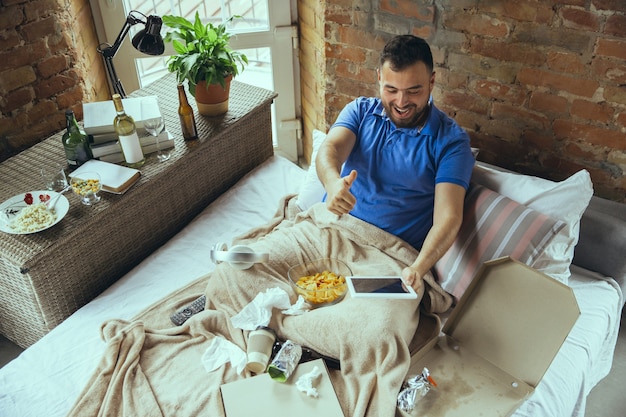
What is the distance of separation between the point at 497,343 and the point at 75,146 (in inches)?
59.7

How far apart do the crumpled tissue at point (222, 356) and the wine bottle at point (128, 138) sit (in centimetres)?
75

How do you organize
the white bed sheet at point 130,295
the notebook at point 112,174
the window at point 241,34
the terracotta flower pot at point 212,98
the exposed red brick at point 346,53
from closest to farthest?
the white bed sheet at point 130,295, the notebook at point 112,174, the terracotta flower pot at point 212,98, the exposed red brick at point 346,53, the window at point 241,34

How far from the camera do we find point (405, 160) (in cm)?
168

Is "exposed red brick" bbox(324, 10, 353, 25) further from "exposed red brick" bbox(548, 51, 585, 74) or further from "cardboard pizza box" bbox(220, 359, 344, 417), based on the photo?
"cardboard pizza box" bbox(220, 359, 344, 417)

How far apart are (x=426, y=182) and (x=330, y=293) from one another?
1.55 feet

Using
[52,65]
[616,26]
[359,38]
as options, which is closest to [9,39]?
[52,65]

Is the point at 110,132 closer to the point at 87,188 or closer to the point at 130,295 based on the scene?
the point at 87,188

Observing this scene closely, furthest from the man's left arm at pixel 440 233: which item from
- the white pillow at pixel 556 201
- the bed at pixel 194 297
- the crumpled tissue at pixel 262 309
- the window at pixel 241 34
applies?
the window at pixel 241 34

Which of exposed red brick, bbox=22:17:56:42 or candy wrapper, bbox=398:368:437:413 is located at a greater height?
exposed red brick, bbox=22:17:56:42

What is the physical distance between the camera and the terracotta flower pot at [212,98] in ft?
6.87

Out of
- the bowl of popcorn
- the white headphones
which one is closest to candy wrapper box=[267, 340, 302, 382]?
the bowl of popcorn

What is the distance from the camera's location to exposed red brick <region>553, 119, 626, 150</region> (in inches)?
68.6

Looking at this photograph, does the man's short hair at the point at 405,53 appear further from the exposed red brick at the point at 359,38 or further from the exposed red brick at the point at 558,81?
the exposed red brick at the point at 359,38

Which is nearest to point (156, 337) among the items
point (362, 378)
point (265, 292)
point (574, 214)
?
point (265, 292)
